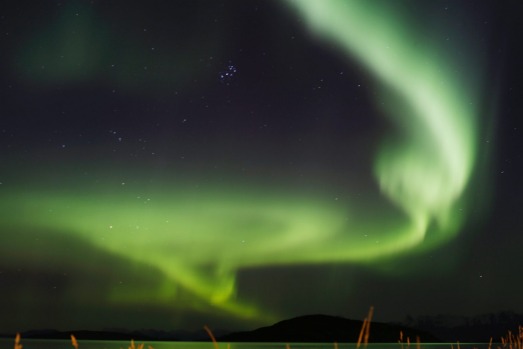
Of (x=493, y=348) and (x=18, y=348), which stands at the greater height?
(x=493, y=348)

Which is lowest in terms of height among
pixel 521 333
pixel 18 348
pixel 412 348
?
pixel 18 348

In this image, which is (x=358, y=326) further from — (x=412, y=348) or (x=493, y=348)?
(x=493, y=348)

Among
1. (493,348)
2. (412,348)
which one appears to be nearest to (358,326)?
(412,348)

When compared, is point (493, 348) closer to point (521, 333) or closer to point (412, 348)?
point (412, 348)

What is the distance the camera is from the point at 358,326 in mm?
189250

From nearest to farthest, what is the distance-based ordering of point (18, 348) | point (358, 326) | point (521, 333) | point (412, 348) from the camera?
point (18, 348)
point (521, 333)
point (412, 348)
point (358, 326)

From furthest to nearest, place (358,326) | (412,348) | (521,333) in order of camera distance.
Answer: (358,326)
(412,348)
(521,333)

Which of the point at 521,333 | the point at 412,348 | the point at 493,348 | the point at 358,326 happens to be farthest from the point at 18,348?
the point at 493,348

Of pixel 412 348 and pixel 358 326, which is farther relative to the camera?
pixel 358 326

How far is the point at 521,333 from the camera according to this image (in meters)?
12.5

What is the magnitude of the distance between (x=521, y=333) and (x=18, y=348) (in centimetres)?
1056

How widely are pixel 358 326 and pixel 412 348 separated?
20387 millimetres

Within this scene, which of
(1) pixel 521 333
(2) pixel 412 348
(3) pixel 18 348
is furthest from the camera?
(2) pixel 412 348

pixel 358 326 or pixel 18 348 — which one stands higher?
pixel 358 326
